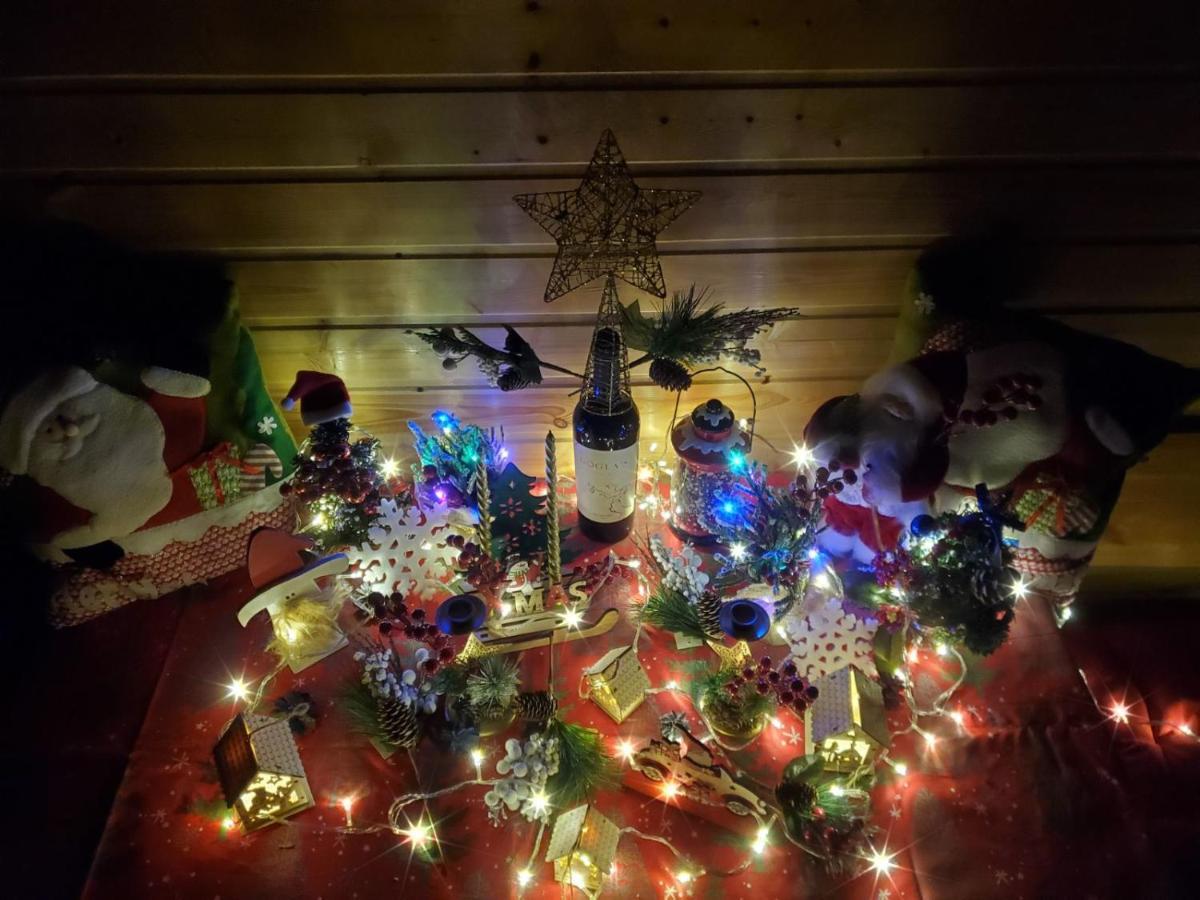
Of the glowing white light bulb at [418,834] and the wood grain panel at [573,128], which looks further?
the wood grain panel at [573,128]

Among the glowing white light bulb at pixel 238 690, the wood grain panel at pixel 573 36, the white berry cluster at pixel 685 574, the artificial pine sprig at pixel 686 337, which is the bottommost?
the glowing white light bulb at pixel 238 690

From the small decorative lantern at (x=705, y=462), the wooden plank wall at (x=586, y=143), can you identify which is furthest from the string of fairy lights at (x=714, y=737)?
the wooden plank wall at (x=586, y=143)

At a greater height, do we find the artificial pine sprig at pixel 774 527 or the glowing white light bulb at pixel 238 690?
the artificial pine sprig at pixel 774 527

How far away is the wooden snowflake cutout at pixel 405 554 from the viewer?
133 cm

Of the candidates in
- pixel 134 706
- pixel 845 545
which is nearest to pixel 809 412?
pixel 845 545

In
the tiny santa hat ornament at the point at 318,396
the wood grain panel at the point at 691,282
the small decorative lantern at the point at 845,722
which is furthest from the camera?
the wood grain panel at the point at 691,282

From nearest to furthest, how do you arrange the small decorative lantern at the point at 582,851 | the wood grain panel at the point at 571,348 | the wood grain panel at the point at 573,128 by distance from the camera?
the small decorative lantern at the point at 582,851, the wood grain panel at the point at 573,128, the wood grain panel at the point at 571,348

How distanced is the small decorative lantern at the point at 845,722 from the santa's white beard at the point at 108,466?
3.67ft

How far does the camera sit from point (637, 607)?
1332mm

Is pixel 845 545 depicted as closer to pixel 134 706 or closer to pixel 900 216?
pixel 900 216

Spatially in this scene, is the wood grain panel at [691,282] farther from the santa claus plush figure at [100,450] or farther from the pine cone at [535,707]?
the pine cone at [535,707]

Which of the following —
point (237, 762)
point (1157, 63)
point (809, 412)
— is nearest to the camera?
point (237, 762)

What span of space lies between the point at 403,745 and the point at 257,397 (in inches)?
27.3

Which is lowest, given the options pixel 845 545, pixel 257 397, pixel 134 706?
pixel 134 706
